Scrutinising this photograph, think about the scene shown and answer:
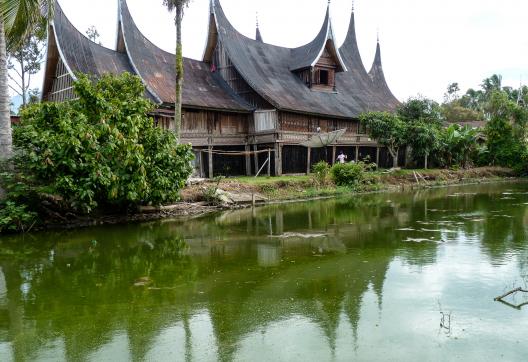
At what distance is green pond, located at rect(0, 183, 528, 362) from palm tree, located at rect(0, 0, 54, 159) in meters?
2.50

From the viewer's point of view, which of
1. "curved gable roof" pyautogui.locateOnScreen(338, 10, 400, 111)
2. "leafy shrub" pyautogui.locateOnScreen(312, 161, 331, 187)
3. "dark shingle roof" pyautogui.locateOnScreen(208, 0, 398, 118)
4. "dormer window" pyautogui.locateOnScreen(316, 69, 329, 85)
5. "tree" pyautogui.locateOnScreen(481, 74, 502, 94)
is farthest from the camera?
"tree" pyautogui.locateOnScreen(481, 74, 502, 94)

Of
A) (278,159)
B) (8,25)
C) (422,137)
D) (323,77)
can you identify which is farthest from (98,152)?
(323,77)

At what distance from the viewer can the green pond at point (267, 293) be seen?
477 centimetres

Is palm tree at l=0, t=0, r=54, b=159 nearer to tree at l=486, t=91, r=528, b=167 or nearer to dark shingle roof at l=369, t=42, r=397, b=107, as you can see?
dark shingle roof at l=369, t=42, r=397, b=107

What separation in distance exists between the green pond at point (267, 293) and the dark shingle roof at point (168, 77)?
9747mm

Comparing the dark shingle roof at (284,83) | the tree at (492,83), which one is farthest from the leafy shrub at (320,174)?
the tree at (492,83)

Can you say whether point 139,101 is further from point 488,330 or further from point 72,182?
point 488,330

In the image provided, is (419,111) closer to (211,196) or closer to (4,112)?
(211,196)

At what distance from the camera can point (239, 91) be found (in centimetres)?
2414

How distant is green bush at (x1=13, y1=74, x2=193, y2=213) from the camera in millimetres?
11211

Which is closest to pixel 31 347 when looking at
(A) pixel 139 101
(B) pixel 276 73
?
(A) pixel 139 101

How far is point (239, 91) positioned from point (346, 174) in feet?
23.8

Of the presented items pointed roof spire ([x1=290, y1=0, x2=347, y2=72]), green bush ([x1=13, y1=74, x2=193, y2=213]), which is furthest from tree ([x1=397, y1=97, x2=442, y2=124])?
green bush ([x1=13, y1=74, x2=193, y2=213])

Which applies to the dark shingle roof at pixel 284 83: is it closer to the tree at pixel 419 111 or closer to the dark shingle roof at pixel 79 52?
the tree at pixel 419 111
